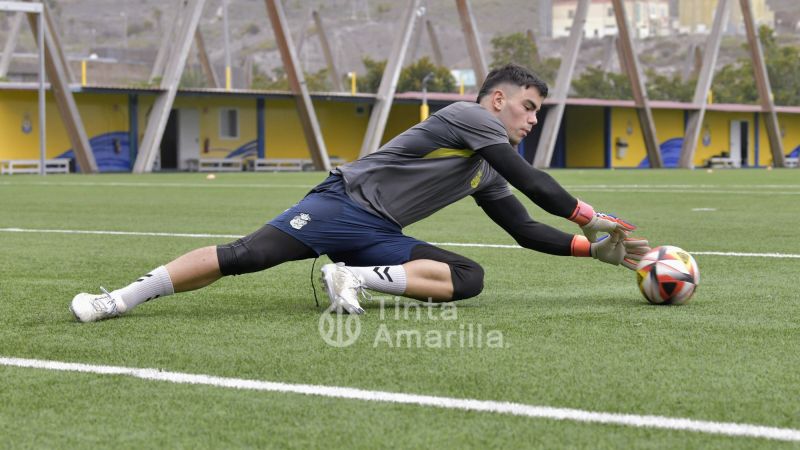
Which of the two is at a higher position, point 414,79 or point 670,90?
point 414,79

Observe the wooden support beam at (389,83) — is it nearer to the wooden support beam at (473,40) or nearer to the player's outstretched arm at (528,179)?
the wooden support beam at (473,40)

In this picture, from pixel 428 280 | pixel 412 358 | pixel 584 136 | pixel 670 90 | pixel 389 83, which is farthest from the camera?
pixel 670 90

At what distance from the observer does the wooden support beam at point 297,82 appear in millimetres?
39562

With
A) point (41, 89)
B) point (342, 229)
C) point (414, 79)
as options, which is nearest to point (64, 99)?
point (41, 89)

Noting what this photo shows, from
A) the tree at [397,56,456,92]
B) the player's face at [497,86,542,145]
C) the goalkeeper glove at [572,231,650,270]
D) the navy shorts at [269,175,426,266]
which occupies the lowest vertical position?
the goalkeeper glove at [572,231,650,270]

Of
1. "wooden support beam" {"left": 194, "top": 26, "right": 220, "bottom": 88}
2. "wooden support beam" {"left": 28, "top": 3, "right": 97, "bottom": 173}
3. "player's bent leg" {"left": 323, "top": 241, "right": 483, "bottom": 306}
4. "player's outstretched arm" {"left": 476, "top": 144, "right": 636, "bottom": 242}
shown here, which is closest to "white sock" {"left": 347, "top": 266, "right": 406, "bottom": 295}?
"player's bent leg" {"left": 323, "top": 241, "right": 483, "bottom": 306}

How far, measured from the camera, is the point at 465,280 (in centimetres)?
632

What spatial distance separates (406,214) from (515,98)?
0.78 meters

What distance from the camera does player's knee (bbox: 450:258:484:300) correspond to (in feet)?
20.7

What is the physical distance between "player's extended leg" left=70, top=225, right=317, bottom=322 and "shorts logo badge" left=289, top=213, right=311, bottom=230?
0.21 ft

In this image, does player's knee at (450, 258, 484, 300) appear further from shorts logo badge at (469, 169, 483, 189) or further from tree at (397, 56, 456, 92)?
tree at (397, 56, 456, 92)

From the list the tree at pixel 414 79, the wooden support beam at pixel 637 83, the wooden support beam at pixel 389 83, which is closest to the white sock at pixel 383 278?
the wooden support beam at pixel 389 83

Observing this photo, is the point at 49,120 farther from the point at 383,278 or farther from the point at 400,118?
the point at 383,278

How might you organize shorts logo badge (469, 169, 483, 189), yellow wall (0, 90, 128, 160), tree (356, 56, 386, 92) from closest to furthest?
shorts logo badge (469, 169, 483, 189) → yellow wall (0, 90, 128, 160) → tree (356, 56, 386, 92)
